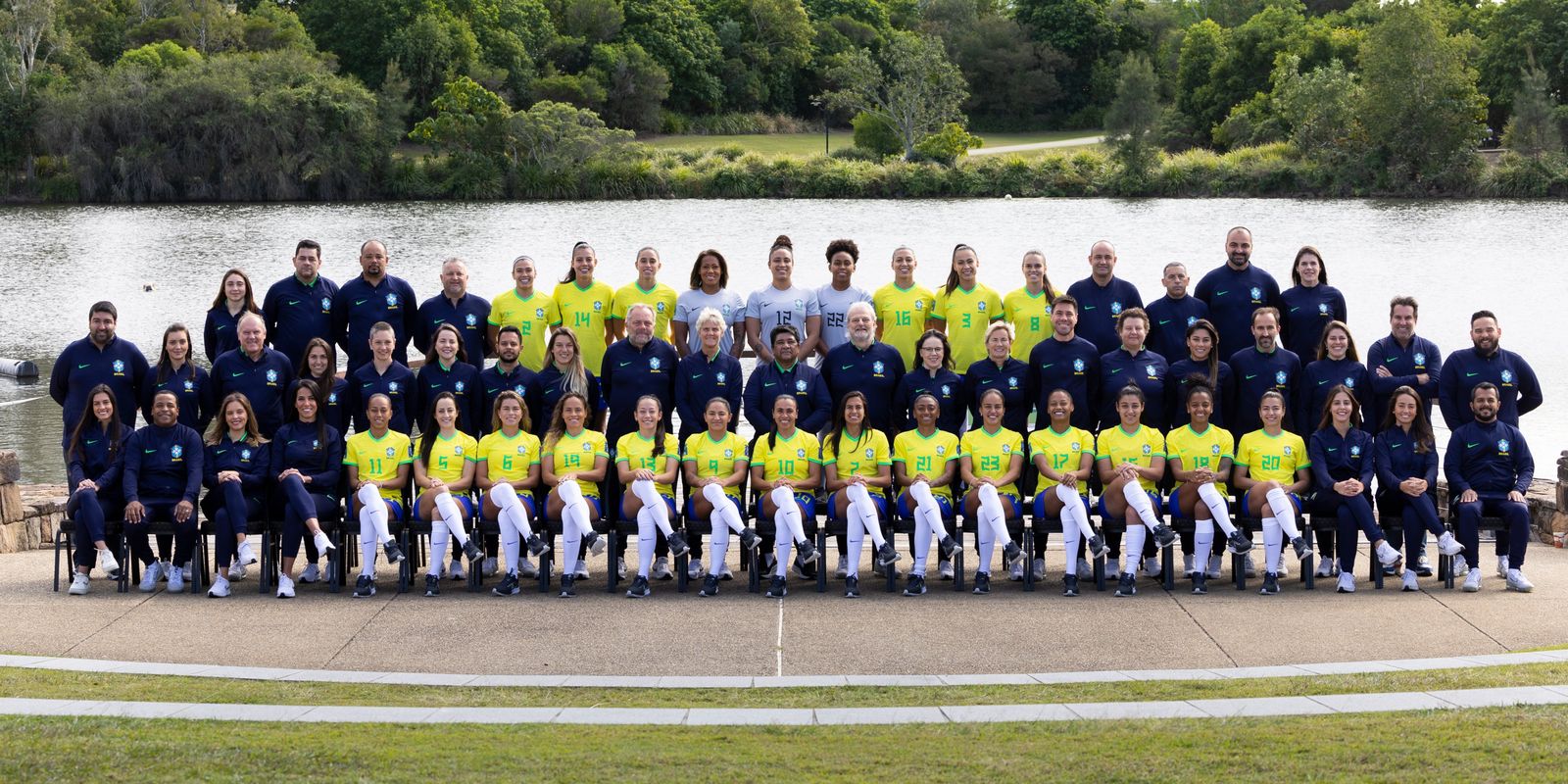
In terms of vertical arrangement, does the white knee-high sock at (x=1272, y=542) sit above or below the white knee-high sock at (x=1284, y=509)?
below

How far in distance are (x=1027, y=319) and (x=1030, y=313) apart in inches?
2.0

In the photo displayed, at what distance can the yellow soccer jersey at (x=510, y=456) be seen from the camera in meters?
10.2

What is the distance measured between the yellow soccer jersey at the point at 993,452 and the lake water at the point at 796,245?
13.0 m

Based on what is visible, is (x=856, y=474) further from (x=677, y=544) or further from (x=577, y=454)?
(x=577, y=454)

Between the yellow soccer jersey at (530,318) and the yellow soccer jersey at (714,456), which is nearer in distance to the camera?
the yellow soccer jersey at (714,456)

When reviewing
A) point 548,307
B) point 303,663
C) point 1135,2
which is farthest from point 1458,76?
point 303,663

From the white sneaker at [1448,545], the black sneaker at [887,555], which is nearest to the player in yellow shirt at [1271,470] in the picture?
the white sneaker at [1448,545]

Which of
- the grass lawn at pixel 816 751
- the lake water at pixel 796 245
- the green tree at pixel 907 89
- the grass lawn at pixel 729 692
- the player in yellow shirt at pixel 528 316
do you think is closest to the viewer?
the grass lawn at pixel 816 751

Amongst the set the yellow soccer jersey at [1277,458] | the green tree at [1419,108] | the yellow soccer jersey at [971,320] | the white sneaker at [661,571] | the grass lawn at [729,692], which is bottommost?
the white sneaker at [661,571]

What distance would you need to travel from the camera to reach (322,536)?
9875 millimetres

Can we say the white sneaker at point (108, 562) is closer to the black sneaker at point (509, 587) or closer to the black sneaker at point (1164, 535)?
the black sneaker at point (509, 587)

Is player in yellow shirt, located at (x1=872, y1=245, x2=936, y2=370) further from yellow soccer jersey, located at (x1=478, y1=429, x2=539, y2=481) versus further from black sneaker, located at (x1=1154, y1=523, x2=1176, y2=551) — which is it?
yellow soccer jersey, located at (x1=478, y1=429, x2=539, y2=481)

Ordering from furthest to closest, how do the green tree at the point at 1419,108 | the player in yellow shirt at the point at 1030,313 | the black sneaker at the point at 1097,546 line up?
the green tree at the point at 1419,108 < the player in yellow shirt at the point at 1030,313 < the black sneaker at the point at 1097,546

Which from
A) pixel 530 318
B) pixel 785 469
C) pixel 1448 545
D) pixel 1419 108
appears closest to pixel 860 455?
pixel 785 469
